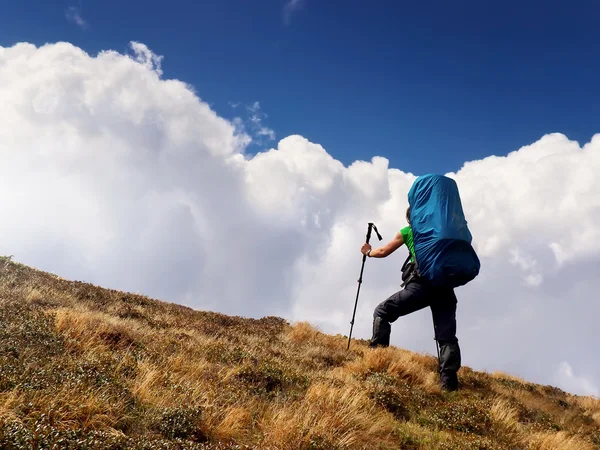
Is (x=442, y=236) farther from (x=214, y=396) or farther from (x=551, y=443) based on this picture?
(x=214, y=396)

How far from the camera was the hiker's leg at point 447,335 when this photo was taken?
7609mm

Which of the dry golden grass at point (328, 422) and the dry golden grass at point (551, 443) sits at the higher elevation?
the dry golden grass at point (551, 443)

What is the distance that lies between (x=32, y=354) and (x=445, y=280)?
20.4 feet

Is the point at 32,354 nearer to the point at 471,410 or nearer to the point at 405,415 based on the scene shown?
the point at 405,415

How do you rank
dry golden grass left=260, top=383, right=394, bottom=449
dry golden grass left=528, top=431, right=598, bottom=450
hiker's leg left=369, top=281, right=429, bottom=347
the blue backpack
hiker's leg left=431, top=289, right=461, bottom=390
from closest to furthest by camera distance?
1. dry golden grass left=260, top=383, right=394, bottom=449
2. dry golden grass left=528, top=431, right=598, bottom=450
3. the blue backpack
4. hiker's leg left=431, top=289, right=461, bottom=390
5. hiker's leg left=369, top=281, right=429, bottom=347

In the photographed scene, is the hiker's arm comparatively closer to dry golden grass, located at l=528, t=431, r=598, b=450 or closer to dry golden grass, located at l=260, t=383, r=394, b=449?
dry golden grass, located at l=260, t=383, r=394, b=449

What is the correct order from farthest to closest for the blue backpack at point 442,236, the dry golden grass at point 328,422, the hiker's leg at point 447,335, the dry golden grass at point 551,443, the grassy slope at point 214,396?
1. the hiker's leg at point 447,335
2. the blue backpack at point 442,236
3. the dry golden grass at point 551,443
4. the dry golden grass at point 328,422
5. the grassy slope at point 214,396

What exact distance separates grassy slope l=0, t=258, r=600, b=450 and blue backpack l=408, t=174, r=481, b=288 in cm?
195

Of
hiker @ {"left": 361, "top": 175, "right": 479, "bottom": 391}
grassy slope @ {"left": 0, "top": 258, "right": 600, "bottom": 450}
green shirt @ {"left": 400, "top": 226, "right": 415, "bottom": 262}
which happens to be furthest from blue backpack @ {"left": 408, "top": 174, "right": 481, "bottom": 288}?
grassy slope @ {"left": 0, "top": 258, "right": 600, "bottom": 450}

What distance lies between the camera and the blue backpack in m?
7.36

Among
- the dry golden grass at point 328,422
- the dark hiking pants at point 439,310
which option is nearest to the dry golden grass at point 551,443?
the dry golden grass at point 328,422

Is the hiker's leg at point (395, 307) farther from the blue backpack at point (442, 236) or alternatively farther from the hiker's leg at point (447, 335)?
the blue backpack at point (442, 236)

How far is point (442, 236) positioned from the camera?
734 centimetres

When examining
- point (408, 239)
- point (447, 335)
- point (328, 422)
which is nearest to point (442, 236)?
point (408, 239)
